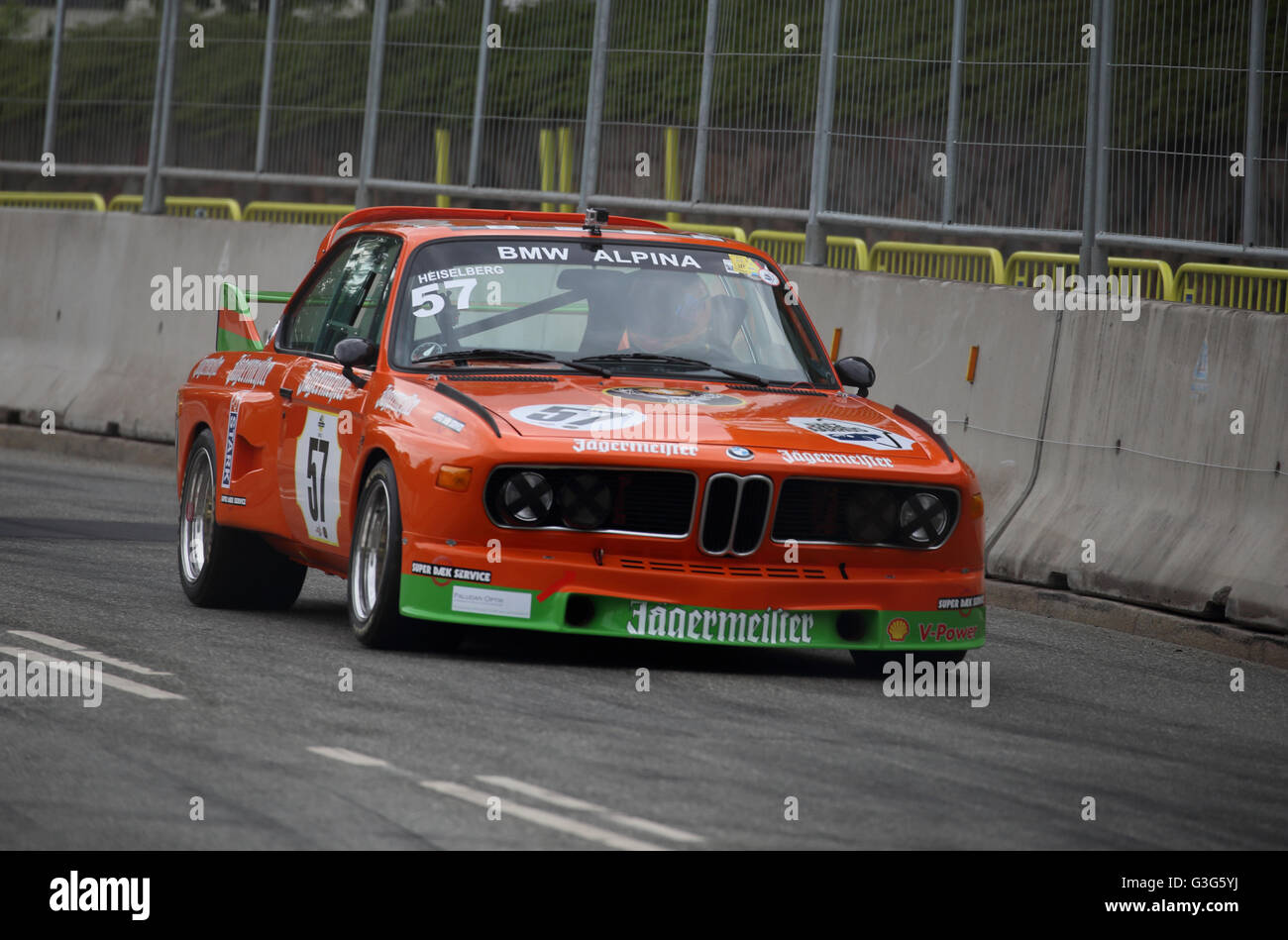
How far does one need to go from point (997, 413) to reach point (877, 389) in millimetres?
1334

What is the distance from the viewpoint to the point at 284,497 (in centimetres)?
1045

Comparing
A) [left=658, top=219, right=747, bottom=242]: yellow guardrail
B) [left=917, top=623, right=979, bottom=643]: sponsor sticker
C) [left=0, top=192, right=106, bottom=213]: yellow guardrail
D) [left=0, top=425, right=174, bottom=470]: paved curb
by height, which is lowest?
[left=0, top=425, right=174, bottom=470]: paved curb

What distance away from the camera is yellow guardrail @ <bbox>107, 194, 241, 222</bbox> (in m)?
21.5

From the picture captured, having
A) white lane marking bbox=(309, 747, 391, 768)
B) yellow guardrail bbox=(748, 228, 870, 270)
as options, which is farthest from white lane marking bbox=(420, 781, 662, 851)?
yellow guardrail bbox=(748, 228, 870, 270)

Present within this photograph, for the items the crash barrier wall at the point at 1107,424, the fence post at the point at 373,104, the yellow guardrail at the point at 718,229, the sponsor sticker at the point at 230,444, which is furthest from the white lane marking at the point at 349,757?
the fence post at the point at 373,104

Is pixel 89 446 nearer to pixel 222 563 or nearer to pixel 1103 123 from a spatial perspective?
pixel 222 563

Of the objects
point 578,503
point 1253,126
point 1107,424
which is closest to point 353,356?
point 578,503

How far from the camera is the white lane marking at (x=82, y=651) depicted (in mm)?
8664

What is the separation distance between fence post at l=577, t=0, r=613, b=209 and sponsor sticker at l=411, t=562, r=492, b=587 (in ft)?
32.8

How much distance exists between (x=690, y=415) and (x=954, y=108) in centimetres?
660

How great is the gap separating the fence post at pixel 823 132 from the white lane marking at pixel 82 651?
26.3 ft

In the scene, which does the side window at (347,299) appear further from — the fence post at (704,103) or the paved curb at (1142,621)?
the fence post at (704,103)

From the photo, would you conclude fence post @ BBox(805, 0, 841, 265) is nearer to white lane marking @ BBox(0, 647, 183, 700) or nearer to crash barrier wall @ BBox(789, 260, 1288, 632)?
crash barrier wall @ BBox(789, 260, 1288, 632)

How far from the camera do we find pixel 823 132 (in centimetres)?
1645
